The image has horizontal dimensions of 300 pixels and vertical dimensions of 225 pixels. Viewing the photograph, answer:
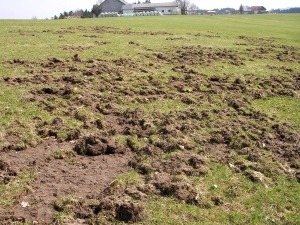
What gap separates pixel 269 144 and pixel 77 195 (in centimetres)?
599

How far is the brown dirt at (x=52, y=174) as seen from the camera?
23.2 ft

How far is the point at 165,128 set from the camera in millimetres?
11406

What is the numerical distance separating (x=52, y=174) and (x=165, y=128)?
3.96 meters

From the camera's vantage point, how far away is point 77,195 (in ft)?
25.5

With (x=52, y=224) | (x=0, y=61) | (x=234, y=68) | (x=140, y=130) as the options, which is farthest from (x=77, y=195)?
(x=234, y=68)

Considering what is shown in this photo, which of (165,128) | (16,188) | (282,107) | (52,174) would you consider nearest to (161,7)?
(282,107)

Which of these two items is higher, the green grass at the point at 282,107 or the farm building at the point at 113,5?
the farm building at the point at 113,5

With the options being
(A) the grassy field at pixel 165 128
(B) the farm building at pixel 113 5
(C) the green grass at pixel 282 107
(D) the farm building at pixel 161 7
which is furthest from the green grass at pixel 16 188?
(D) the farm building at pixel 161 7

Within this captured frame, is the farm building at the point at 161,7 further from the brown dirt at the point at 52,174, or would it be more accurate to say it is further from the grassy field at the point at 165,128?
the brown dirt at the point at 52,174

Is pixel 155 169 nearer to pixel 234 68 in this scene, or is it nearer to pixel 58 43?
pixel 234 68

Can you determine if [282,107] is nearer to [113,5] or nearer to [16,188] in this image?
[16,188]

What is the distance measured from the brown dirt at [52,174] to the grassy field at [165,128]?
15cm

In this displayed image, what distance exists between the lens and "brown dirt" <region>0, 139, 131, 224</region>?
7074 mm

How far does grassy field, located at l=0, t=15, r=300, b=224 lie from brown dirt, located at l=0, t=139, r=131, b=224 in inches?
5.9
